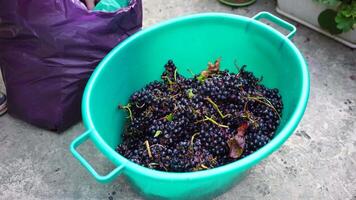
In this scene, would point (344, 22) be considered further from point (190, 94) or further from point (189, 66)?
point (190, 94)

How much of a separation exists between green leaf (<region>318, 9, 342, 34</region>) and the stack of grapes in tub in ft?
1.78

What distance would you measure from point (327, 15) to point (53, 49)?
1.02 meters

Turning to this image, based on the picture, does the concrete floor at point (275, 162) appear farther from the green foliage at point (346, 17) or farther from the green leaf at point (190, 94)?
the green leaf at point (190, 94)

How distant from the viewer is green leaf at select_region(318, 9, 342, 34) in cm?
156

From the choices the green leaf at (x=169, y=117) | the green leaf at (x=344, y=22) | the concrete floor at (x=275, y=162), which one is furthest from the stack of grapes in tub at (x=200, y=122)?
the green leaf at (x=344, y=22)

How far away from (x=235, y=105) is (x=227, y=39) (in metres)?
0.27

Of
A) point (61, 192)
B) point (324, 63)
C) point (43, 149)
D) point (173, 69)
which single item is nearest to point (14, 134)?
point (43, 149)

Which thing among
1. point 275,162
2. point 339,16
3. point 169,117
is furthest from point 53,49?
point 339,16

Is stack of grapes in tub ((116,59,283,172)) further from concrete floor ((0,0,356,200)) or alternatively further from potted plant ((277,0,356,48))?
potted plant ((277,0,356,48))

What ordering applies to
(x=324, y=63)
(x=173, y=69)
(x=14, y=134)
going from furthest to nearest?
1. (x=324, y=63)
2. (x=14, y=134)
3. (x=173, y=69)

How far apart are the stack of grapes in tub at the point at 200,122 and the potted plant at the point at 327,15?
19.7 inches

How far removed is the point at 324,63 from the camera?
156 cm

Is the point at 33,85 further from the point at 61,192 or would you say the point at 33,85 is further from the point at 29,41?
the point at 61,192

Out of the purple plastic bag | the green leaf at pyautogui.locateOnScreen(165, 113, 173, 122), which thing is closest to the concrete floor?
the purple plastic bag
